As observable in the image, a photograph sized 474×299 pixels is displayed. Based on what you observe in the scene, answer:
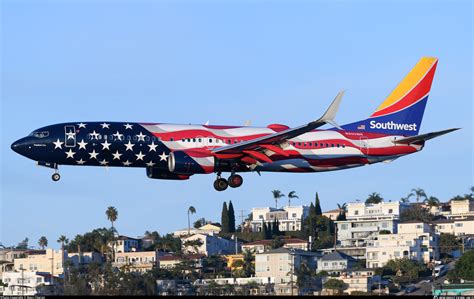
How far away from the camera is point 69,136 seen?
270 ft

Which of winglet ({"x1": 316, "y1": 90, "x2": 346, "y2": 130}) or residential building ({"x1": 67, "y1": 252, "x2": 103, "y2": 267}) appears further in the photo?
residential building ({"x1": 67, "y1": 252, "x2": 103, "y2": 267})

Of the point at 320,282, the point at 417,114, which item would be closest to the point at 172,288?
the point at 320,282

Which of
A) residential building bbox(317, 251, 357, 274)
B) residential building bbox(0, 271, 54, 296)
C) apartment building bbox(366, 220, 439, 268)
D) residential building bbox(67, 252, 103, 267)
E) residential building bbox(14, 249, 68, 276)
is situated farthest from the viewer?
residential building bbox(67, 252, 103, 267)

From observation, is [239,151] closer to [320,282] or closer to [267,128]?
[267,128]

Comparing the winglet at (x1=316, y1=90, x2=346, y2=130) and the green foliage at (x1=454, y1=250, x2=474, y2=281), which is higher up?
the winglet at (x1=316, y1=90, x2=346, y2=130)

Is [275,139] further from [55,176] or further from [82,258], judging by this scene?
[82,258]

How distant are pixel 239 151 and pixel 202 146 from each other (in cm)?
275

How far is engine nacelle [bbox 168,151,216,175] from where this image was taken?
82375 mm

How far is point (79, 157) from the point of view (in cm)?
8225

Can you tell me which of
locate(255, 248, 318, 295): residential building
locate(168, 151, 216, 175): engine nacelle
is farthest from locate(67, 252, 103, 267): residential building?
locate(168, 151, 216, 175): engine nacelle

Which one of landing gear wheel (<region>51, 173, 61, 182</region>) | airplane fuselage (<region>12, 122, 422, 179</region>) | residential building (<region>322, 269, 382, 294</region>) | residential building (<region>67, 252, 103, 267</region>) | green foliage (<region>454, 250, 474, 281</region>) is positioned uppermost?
airplane fuselage (<region>12, 122, 422, 179</region>)

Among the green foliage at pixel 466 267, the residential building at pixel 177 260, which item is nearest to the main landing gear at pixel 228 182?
the green foliage at pixel 466 267

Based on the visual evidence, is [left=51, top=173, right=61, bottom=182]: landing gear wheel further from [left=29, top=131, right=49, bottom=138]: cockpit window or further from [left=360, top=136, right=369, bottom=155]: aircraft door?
[left=360, top=136, right=369, bottom=155]: aircraft door

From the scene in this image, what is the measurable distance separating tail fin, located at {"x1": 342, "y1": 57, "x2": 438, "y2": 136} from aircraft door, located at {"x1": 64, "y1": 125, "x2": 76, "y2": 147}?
71.2ft
